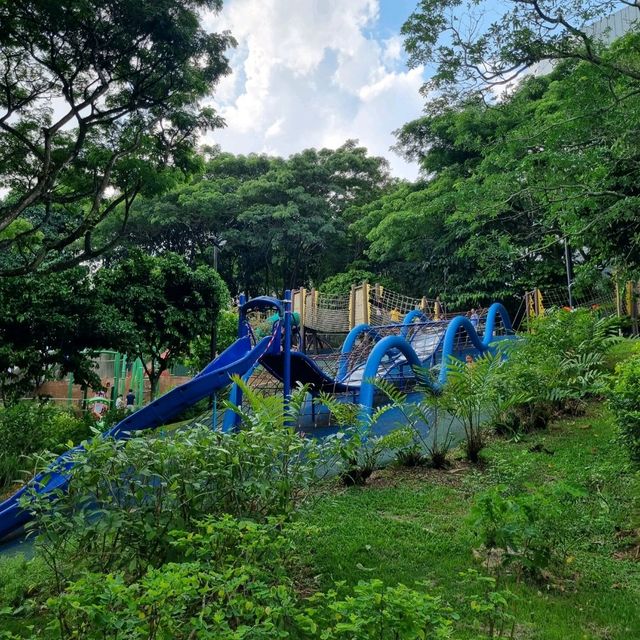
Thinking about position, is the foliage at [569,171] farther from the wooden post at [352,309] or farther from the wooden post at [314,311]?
the wooden post at [314,311]

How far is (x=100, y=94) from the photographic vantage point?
7.89 meters

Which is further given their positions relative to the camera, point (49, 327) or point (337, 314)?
point (337, 314)

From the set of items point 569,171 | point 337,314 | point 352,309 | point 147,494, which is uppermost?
point 569,171

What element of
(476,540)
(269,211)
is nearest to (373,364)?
(476,540)

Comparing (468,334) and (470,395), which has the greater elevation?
(468,334)

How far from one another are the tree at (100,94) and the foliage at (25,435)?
80.0 inches

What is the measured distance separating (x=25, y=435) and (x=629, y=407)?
→ 23.5 feet

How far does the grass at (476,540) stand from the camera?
8.60 feet

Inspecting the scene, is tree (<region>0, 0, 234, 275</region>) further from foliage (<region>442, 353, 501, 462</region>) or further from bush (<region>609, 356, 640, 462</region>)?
bush (<region>609, 356, 640, 462</region>)

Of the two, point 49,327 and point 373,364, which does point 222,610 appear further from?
point 49,327

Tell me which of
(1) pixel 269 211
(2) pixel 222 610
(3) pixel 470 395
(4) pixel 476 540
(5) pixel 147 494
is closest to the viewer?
(2) pixel 222 610

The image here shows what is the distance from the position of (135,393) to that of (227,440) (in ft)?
37.6

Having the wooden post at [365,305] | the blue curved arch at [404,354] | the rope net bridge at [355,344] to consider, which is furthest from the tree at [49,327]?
the wooden post at [365,305]

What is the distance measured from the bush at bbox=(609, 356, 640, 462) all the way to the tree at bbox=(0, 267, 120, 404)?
7229mm
